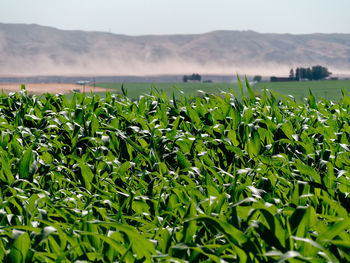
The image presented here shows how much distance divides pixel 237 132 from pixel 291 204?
1.74m

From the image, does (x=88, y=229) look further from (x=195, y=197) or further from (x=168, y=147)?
(x=168, y=147)

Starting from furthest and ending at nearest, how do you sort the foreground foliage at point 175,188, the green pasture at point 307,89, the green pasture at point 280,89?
the green pasture at point 307,89
the green pasture at point 280,89
the foreground foliage at point 175,188

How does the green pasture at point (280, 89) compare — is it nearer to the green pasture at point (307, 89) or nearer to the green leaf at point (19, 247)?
the green pasture at point (307, 89)

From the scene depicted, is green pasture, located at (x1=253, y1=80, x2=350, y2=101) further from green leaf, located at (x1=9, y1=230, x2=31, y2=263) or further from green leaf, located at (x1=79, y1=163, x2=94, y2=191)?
green leaf, located at (x1=9, y1=230, x2=31, y2=263)

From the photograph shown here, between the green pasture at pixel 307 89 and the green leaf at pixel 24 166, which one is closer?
the green leaf at pixel 24 166

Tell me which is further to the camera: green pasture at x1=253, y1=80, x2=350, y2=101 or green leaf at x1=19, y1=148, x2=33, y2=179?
green pasture at x1=253, y1=80, x2=350, y2=101

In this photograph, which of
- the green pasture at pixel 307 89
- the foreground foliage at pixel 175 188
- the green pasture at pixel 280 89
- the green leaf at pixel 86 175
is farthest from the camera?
the green pasture at pixel 307 89

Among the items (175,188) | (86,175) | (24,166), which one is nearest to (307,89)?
(86,175)

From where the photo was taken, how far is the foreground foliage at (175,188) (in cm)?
194

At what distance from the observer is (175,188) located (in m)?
2.67

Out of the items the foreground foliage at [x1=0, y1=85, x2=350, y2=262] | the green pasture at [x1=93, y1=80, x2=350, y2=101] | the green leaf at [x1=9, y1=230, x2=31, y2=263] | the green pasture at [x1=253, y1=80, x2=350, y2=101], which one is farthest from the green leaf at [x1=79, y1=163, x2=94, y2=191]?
the green pasture at [x1=253, y1=80, x2=350, y2=101]

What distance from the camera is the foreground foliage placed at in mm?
1942

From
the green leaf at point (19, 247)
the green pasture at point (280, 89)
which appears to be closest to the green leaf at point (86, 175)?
the green leaf at point (19, 247)

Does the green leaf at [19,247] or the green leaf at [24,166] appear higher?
the green leaf at [24,166]
